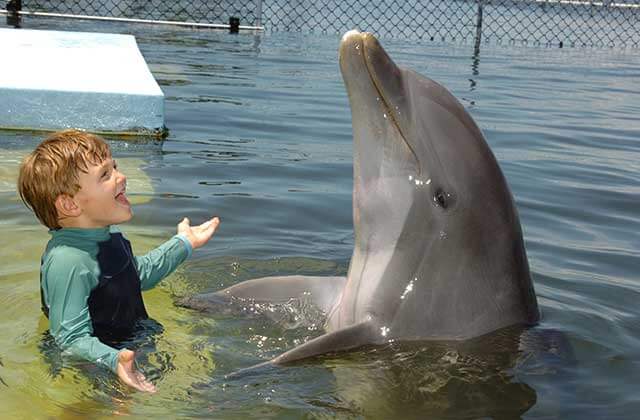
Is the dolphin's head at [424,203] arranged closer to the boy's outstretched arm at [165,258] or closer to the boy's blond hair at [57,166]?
the boy's outstretched arm at [165,258]

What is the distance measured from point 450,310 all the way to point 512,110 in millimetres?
7307

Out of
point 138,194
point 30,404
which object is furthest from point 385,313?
point 138,194

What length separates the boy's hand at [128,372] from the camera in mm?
3502

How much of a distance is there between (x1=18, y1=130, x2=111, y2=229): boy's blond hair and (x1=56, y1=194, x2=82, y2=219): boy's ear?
16 millimetres

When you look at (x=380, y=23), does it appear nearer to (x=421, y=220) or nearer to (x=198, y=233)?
(x=198, y=233)

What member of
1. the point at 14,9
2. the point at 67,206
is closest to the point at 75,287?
the point at 67,206

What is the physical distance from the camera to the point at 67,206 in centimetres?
380

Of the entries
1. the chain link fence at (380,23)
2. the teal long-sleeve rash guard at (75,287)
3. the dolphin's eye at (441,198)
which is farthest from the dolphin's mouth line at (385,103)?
the chain link fence at (380,23)

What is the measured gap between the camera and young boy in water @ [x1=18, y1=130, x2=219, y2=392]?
3723mm

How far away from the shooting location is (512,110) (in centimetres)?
1120

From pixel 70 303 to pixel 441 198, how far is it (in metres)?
1.47

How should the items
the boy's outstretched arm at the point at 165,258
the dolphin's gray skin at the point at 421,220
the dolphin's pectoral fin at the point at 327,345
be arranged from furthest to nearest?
the boy's outstretched arm at the point at 165,258 → the dolphin's gray skin at the point at 421,220 → the dolphin's pectoral fin at the point at 327,345

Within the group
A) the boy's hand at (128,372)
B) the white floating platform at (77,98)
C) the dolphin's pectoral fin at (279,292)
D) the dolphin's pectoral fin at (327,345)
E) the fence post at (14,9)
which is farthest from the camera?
the fence post at (14,9)

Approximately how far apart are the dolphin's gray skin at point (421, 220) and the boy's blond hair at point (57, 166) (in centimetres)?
102
